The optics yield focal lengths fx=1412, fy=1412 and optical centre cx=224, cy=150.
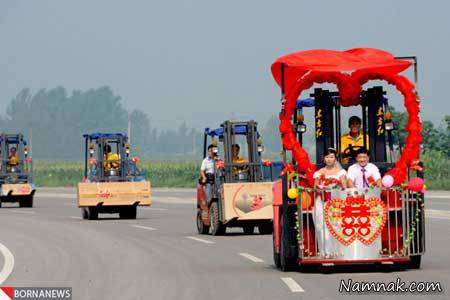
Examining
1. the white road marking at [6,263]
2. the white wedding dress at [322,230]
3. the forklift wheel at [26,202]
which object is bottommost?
the white road marking at [6,263]

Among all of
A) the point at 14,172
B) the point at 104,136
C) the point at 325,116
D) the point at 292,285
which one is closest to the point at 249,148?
the point at 104,136

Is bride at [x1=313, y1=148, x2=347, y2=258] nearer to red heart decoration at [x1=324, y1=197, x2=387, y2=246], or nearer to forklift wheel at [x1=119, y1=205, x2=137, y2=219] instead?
red heart decoration at [x1=324, y1=197, x2=387, y2=246]

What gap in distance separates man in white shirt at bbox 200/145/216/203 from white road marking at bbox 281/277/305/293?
1226 cm

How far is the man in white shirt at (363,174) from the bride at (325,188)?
0.39 ft

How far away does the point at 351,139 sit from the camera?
775 inches

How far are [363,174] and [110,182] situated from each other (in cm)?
2145

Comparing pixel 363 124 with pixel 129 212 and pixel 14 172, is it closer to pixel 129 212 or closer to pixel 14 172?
pixel 129 212

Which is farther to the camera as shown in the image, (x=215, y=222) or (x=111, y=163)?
(x=111, y=163)

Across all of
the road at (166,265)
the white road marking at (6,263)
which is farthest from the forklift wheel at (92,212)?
the white road marking at (6,263)

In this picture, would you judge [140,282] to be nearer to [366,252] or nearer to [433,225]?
[366,252]

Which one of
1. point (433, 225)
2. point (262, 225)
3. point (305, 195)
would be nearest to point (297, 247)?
point (305, 195)

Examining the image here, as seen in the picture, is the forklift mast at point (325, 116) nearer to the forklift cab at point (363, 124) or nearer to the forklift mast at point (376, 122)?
the forklift cab at point (363, 124)

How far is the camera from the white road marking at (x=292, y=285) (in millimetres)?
16188

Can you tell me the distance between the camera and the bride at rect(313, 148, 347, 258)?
18438 millimetres
